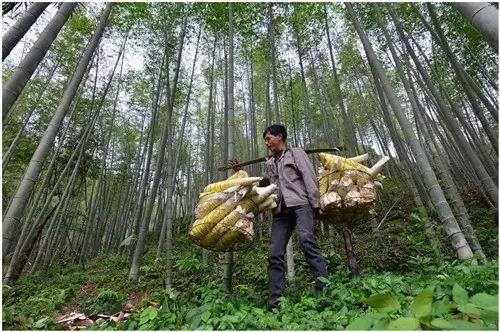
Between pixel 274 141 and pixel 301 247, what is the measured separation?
0.78 metres

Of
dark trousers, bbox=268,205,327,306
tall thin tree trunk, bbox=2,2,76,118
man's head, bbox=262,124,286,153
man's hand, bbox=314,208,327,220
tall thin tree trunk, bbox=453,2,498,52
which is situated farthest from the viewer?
man's head, bbox=262,124,286,153

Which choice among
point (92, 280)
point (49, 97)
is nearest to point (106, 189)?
point (49, 97)

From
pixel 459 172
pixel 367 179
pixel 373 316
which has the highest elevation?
pixel 459 172

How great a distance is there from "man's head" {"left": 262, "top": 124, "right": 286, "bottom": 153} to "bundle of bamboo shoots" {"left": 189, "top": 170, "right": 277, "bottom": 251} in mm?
526

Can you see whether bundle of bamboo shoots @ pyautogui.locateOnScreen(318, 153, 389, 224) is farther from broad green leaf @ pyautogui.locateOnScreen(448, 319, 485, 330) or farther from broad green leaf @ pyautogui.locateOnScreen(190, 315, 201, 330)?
broad green leaf @ pyautogui.locateOnScreen(448, 319, 485, 330)

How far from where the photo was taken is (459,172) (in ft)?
33.8

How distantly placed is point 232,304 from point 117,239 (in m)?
10.3

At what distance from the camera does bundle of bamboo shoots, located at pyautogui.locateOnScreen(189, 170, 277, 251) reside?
190cm

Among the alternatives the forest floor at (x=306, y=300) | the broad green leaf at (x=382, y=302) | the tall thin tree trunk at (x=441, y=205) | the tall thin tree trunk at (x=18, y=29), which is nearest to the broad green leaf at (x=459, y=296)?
the forest floor at (x=306, y=300)

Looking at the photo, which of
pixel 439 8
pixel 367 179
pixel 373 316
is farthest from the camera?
pixel 439 8

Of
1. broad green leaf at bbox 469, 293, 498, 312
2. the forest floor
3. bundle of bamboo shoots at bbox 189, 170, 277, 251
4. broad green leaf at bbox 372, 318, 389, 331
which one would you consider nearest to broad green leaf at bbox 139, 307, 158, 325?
the forest floor

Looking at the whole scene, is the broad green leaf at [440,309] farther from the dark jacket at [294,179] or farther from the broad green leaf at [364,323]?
the dark jacket at [294,179]

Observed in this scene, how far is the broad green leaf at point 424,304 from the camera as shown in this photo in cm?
82

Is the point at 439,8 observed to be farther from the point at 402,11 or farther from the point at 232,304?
the point at 232,304
